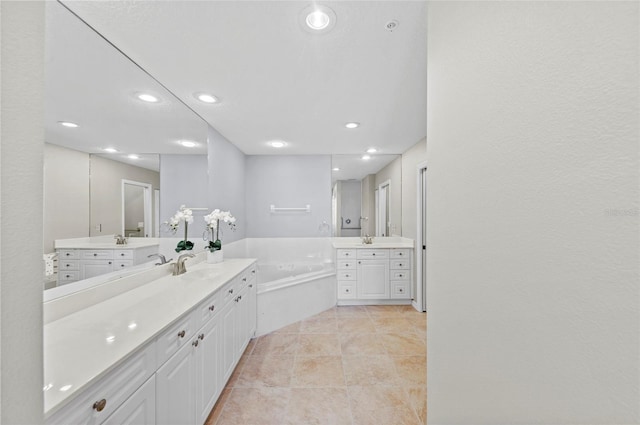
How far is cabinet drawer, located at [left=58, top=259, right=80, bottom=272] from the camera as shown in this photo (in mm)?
1370

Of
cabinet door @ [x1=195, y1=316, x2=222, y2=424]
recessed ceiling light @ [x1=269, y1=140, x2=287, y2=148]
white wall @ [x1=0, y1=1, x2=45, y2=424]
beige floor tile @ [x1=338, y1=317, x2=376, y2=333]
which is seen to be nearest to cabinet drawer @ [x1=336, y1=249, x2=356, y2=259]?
beige floor tile @ [x1=338, y1=317, x2=376, y2=333]

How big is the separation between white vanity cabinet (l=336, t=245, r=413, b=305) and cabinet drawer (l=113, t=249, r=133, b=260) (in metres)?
2.64

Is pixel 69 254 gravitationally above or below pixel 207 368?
above

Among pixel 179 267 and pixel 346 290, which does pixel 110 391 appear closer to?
pixel 179 267

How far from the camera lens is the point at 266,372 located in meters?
2.26

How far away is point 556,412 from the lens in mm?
514

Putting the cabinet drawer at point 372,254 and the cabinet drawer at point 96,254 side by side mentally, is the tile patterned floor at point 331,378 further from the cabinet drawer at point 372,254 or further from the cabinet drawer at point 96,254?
the cabinet drawer at point 96,254

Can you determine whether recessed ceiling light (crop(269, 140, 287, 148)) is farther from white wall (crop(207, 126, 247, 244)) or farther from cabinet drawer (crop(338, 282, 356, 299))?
cabinet drawer (crop(338, 282, 356, 299))

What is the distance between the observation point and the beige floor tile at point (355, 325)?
3.06m

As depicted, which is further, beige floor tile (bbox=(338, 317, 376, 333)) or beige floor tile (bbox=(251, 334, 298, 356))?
beige floor tile (bbox=(338, 317, 376, 333))

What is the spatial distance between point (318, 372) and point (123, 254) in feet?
6.05

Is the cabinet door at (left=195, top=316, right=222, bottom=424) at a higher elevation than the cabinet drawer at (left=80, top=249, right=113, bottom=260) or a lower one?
lower

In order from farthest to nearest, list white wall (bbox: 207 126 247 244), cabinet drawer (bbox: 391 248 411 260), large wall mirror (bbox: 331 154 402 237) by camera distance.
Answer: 1. large wall mirror (bbox: 331 154 402 237)
2. cabinet drawer (bbox: 391 248 411 260)
3. white wall (bbox: 207 126 247 244)

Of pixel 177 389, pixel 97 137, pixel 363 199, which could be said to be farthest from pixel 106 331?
pixel 363 199
